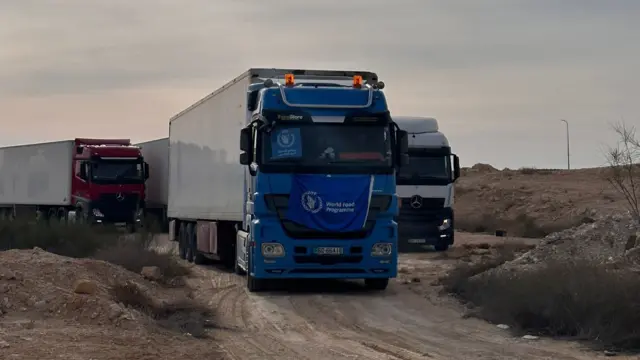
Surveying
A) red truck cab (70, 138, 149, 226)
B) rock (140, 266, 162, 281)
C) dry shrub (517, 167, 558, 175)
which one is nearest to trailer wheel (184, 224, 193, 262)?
rock (140, 266, 162, 281)

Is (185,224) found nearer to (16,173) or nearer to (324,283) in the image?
(324,283)

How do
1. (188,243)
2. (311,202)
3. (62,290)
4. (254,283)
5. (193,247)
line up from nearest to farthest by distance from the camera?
(62,290) < (311,202) < (254,283) < (193,247) < (188,243)

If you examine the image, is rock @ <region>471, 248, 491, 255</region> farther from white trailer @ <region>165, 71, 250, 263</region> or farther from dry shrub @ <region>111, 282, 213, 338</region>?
dry shrub @ <region>111, 282, 213, 338</region>

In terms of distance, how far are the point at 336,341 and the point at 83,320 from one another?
10.8ft

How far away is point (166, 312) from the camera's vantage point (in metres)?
14.0

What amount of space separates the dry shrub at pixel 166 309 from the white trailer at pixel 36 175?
26057 millimetres

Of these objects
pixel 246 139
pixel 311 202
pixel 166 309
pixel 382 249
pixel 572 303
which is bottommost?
pixel 166 309

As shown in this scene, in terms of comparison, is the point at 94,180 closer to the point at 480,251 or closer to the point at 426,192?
the point at 426,192

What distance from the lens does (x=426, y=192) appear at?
90.9ft

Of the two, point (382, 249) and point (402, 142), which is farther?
point (402, 142)

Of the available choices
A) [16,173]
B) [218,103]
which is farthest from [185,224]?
[16,173]

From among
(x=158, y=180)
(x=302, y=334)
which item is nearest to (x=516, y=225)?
(x=158, y=180)

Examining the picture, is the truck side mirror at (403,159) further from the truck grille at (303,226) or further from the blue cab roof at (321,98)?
the blue cab roof at (321,98)

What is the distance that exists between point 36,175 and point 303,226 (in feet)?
100
